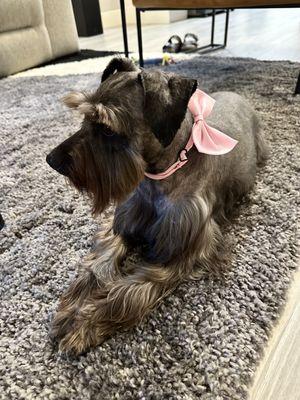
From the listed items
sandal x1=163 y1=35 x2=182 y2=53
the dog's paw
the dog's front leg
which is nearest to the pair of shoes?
sandal x1=163 y1=35 x2=182 y2=53

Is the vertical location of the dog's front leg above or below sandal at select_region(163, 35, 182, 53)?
above

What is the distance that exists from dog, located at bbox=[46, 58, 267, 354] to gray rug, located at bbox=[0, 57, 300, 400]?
6 centimetres

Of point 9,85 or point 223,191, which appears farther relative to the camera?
point 9,85

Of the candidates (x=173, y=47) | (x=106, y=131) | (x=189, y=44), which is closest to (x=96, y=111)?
(x=106, y=131)

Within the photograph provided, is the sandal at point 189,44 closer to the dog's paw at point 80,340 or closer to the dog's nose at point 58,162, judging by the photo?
the dog's nose at point 58,162

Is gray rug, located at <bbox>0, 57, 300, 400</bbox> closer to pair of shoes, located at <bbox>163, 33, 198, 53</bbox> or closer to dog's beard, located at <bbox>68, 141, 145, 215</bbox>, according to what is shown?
dog's beard, located at <bbox>68, 141, 145, 215</bbox>

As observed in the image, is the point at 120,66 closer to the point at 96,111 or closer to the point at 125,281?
the point at 96,111

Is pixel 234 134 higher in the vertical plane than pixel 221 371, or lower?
higher

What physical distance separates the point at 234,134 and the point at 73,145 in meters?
0.77

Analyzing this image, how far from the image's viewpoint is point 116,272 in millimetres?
1229

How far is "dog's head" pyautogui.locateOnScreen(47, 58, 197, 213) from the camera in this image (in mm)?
997

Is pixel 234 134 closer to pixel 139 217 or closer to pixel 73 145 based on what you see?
pixel 139 217

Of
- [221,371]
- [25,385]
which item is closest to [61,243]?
[25,385]

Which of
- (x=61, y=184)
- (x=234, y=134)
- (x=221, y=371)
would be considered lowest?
(x=61, y=184)
